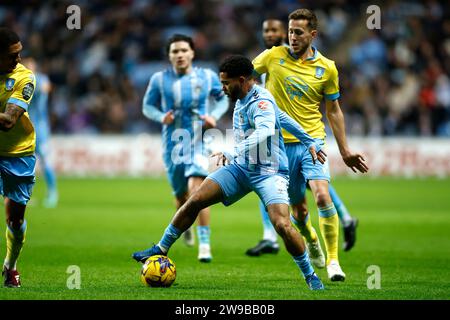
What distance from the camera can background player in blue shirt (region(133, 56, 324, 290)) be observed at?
7.66 metres

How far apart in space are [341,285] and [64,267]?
3083 mm

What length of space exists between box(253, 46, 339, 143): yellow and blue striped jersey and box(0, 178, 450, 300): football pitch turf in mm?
1607

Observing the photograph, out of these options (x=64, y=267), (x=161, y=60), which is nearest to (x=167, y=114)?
(x=64, y=267)

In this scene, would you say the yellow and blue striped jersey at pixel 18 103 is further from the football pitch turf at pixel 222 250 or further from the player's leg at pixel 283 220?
the player's leg at pixel 283 220

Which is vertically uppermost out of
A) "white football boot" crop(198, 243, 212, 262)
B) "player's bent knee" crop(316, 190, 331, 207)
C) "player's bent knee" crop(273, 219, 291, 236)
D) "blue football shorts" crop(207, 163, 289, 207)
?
"blue football shorts" crop(207, 163, 289, 207)

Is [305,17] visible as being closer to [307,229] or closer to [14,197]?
[307,229]

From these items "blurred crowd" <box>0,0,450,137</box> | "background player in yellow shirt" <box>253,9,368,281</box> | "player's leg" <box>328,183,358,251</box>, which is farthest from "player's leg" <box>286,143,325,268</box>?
"blurred crowd" <box>0,0,450,137</box>

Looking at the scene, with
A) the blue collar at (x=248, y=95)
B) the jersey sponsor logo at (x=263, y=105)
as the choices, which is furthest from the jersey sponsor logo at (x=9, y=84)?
the jersey sponsor logo at (x=263, y=105)

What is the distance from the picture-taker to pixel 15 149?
26.3ft

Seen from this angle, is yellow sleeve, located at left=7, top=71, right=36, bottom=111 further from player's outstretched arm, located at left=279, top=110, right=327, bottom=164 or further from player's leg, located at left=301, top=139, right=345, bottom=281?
player's leg, located at left=301, top=139, right=345, bottom=281

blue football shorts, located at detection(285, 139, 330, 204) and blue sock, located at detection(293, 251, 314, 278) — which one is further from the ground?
blue football shorts, located at detection(285, 139, 330, 204)

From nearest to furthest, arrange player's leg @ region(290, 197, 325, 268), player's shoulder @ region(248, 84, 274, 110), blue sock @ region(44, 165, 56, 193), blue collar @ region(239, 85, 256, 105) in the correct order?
player's shoulder @ region(248, 84, 274, 110), blue collar @ region(239, 85, 256, 105), player's leg @ region(290, 197, 325, 268), blue sock @ region(44, 165, 56, 193)

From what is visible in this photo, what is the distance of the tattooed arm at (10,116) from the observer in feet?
24.5

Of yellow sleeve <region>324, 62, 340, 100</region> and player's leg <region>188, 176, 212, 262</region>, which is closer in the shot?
yellow sleeve <region>324, 62, 340, 100</region>
